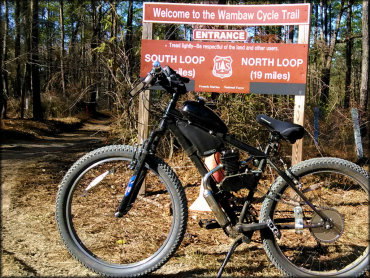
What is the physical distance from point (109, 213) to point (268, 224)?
1.49m

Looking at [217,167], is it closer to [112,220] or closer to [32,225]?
[112,220]

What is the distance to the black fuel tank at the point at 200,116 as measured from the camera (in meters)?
2.44

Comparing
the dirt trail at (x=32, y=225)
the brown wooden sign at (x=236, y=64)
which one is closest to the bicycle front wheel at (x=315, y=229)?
the dirt trail at (x=32, y=225)

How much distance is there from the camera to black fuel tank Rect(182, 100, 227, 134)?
96.2 inches

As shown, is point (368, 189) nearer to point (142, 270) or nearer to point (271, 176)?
point (142, 270)

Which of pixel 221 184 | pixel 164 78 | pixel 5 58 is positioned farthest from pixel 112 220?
pixel 5 58

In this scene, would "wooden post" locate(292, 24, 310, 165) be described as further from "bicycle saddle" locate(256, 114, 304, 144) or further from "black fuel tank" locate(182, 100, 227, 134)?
"black fuel tank" locate(182, 100, 227, 134)

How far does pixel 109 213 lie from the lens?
3.13 m

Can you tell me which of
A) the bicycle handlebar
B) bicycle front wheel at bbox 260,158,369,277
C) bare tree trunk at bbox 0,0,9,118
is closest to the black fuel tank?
the bicycle handlebar

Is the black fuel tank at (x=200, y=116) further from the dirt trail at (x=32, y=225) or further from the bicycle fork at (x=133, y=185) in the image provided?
the dirt trail at (x=32, y=225)

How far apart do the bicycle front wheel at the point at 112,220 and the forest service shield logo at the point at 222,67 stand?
1956 mm

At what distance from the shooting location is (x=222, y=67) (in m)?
4.39

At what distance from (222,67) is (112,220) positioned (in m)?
2.41

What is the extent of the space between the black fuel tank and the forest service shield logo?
2037 mm
